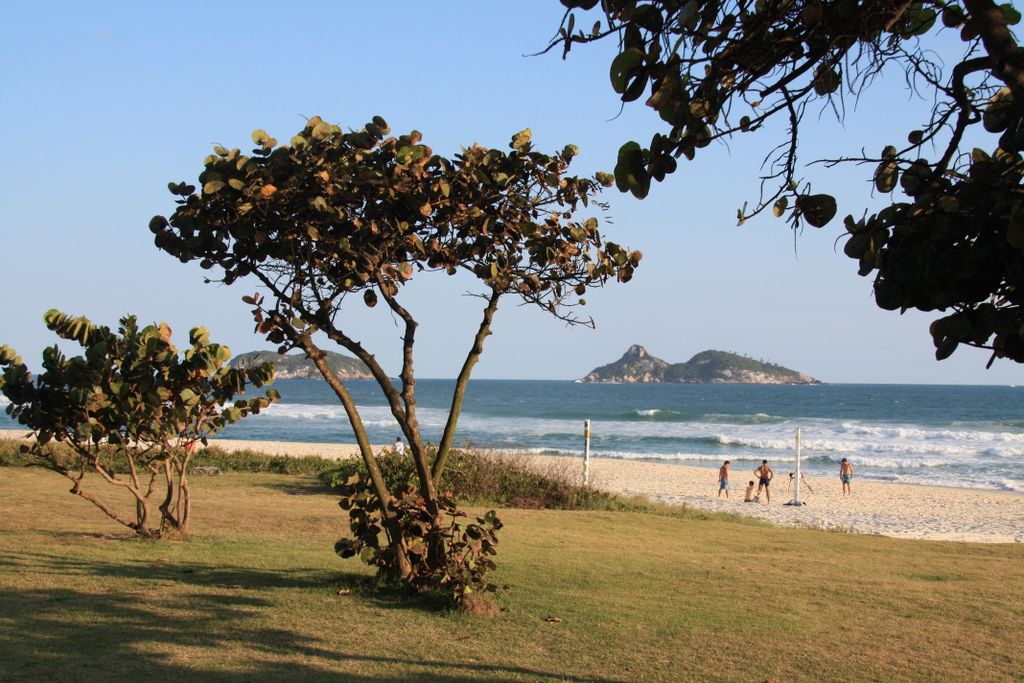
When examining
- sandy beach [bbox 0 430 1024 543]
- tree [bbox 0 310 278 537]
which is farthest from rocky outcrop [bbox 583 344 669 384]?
tree [bbox 0 310 278 537]

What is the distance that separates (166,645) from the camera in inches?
229

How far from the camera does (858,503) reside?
25.7 meters

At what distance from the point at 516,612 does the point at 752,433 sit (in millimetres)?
54887

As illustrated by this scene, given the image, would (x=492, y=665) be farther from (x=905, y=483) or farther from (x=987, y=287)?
(x=905, y=483)

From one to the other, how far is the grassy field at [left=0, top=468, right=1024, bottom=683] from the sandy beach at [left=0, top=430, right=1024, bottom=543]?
7.86 meters

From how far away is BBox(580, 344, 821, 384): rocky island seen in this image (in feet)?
589

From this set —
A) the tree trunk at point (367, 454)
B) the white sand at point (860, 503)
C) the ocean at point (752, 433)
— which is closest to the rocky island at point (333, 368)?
the ocean at point (752, 433)

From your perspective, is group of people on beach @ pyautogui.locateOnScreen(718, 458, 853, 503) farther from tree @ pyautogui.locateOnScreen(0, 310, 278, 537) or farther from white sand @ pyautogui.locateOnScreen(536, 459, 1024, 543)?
tree @ pyautogui.locateOnScreen(0, 310, 278, 537)

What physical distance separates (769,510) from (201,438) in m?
15.4

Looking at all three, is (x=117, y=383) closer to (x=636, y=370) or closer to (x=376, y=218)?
(x=376, y=218)

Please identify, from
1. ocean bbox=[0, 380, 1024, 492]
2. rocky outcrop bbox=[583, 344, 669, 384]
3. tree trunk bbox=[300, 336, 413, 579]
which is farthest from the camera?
rocky outcrop bbox=[583, 344, 669, 384]

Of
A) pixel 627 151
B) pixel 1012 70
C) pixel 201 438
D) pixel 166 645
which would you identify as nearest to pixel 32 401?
pixel 201 438

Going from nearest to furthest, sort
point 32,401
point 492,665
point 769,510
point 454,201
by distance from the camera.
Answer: point 492,665, point 454,201, point 32,401, point 769,510

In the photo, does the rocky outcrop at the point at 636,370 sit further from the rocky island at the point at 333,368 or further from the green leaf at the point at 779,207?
the green leaf at the point at 779,207
